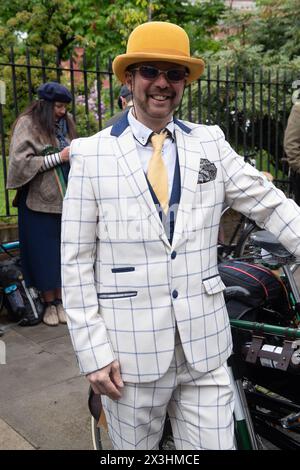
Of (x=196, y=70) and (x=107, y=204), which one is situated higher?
(x=196, y=70)

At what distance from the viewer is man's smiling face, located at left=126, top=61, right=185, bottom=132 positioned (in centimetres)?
188

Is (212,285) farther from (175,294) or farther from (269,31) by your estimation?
(269,31)

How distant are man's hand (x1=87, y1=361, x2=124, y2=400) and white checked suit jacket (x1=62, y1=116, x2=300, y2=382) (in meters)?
0.02

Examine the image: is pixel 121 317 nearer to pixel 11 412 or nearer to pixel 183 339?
pixel 183 339

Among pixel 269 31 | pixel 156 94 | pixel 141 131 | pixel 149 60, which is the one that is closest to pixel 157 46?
pixel 149 60

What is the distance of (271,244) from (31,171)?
2.54 meters

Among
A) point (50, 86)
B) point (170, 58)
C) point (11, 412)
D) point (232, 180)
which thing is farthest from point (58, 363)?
point (170, 58)

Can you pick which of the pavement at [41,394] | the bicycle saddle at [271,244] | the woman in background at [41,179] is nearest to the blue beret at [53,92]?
the woman in background at [41,179]

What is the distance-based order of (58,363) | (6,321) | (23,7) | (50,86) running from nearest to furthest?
(58,363) → (50,86) → (6,321) → (23,7)

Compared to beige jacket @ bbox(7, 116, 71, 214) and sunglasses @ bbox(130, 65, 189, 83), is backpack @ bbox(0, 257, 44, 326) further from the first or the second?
sunglasses @ bbox(130, 65, 189, 83)

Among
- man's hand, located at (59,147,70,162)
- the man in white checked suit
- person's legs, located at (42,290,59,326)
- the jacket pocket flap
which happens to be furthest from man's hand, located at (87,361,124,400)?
person's legs, located at (42,290,59,326)

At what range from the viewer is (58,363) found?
403 centimetres

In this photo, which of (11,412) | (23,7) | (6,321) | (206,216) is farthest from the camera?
(23,7)
